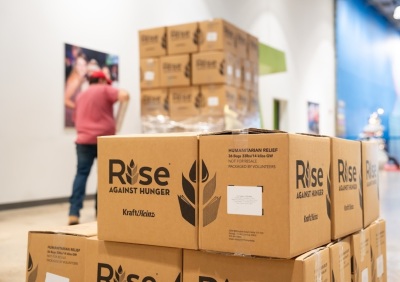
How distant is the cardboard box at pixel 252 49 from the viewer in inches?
176

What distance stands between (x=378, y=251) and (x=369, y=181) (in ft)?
0.92

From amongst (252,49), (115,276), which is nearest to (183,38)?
(252,49)

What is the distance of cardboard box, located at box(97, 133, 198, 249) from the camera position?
1315 mm

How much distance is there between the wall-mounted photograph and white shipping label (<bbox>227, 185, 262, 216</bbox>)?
13.6 ft

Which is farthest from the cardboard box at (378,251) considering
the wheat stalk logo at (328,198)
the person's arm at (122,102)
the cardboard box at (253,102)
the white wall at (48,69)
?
the white wall at (48,69)

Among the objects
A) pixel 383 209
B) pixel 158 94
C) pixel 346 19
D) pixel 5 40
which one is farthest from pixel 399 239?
pixel 346 19

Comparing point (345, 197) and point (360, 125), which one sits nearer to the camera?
point (345, 197)

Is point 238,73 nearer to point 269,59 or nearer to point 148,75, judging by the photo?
point 148,75

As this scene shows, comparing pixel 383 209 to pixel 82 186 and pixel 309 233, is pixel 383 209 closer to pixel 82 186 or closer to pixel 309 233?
pixel 82 186

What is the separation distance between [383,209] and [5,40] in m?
3.89

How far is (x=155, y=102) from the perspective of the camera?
4.16 meters

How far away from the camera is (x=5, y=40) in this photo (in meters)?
4.49

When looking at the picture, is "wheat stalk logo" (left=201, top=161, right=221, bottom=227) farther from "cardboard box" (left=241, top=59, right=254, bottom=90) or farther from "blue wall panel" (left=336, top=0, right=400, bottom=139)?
"blue wall panel" (left=336, top=0, right=400, bottom=139)

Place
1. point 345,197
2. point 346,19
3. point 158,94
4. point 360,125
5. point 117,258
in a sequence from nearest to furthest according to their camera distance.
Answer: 1. point 117,258
2. point 345,197
3. point 158,94
4. point 346,19
5. point 360,125
